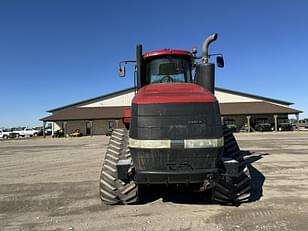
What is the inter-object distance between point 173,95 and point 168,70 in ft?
5.28

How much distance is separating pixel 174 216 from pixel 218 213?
0.79m

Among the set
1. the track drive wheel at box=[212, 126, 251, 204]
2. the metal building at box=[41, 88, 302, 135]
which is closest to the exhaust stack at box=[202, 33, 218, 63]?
the track drive wheel at box=[212, 126, 251, 204]

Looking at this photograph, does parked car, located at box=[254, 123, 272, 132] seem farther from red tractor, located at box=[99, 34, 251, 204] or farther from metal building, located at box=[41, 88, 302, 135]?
red tractor, located at box=[99, 34, 251, 204]

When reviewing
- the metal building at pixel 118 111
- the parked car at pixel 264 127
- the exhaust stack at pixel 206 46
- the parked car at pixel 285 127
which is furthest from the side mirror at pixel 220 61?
the parked car at pixel 285 127

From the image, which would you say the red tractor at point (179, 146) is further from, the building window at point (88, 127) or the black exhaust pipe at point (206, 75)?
the building window at point (88, 127)

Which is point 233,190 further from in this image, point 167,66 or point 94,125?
point 94,125

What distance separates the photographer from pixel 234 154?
23.8ft

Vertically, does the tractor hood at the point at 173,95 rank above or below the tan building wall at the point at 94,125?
above

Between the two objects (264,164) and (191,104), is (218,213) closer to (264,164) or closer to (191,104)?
(191,104)

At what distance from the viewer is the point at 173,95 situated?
233 inches

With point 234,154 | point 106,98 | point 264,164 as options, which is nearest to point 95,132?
point 106,98

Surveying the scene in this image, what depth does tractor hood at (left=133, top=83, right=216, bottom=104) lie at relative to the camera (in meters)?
5.74

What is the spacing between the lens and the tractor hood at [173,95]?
18.8 ft

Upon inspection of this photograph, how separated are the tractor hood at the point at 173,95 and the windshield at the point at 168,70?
20.4 inches
